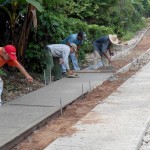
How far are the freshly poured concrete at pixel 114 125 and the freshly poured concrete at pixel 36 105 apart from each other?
66 centimetres

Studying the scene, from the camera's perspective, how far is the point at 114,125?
6590 mm

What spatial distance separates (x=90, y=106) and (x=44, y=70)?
3.47 metres

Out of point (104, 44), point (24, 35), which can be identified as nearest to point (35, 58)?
point (24, 35)

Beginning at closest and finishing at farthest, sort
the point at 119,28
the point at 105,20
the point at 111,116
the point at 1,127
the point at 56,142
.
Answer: the point at 56,142
the point at 1,127
the point at 111,116
the point at 105,20
the point at 119,28

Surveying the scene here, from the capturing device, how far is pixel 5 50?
24.8 ft

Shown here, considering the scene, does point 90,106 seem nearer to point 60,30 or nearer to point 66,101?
point 66,101

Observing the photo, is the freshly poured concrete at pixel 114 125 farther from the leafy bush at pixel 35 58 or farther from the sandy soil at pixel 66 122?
the leafy bush at pixel 35 58

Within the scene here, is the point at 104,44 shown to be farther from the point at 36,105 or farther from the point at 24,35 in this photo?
the point at 36,105

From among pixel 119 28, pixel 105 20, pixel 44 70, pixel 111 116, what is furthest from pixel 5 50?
pixel 119 28

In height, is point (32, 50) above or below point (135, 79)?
above

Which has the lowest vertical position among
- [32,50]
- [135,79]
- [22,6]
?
[135,79]

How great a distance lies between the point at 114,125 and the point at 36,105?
6.45ft

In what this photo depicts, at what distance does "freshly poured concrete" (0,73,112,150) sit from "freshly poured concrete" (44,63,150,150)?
25.9 inches

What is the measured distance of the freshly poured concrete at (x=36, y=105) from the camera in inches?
247
